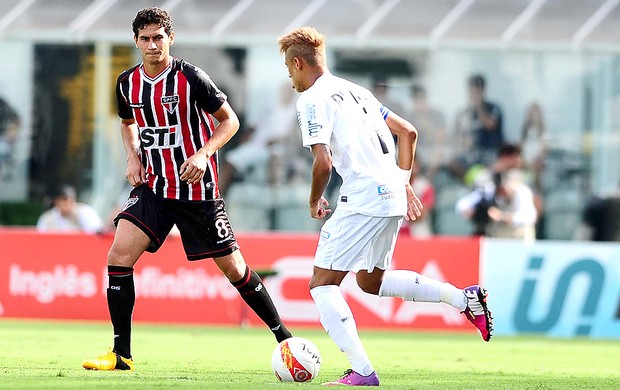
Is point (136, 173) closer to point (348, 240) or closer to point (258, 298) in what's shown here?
point (258, 298)

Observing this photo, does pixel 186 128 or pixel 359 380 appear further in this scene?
pixel 186 128

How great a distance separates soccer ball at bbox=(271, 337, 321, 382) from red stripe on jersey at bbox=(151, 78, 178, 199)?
1.26 meters

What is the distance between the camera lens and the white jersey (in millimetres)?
7449

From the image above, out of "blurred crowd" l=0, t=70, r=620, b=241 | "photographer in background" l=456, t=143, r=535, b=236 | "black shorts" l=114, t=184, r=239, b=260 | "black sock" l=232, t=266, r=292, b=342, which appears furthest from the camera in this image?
"blurred crowd" l=0, t=70, r=620, b=241

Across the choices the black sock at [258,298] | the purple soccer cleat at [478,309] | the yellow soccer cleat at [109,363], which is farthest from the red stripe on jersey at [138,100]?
the purple soccer cleat at [478,309]

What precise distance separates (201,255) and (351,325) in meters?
1.39

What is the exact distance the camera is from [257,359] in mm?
10094

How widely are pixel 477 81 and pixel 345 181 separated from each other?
11.6m

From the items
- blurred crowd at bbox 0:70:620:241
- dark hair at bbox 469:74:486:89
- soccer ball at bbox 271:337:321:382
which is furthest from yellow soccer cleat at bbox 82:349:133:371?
dark hair at bbox 469:74:486:89

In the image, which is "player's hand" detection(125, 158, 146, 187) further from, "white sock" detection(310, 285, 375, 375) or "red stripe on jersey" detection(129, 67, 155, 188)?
"white sock" detection(310, 285, 375, 375)

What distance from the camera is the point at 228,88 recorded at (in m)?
18.9

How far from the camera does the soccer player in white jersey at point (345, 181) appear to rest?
7375mm

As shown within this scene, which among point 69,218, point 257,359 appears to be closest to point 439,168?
point 69,218

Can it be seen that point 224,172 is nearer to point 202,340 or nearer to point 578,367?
point 202,340
